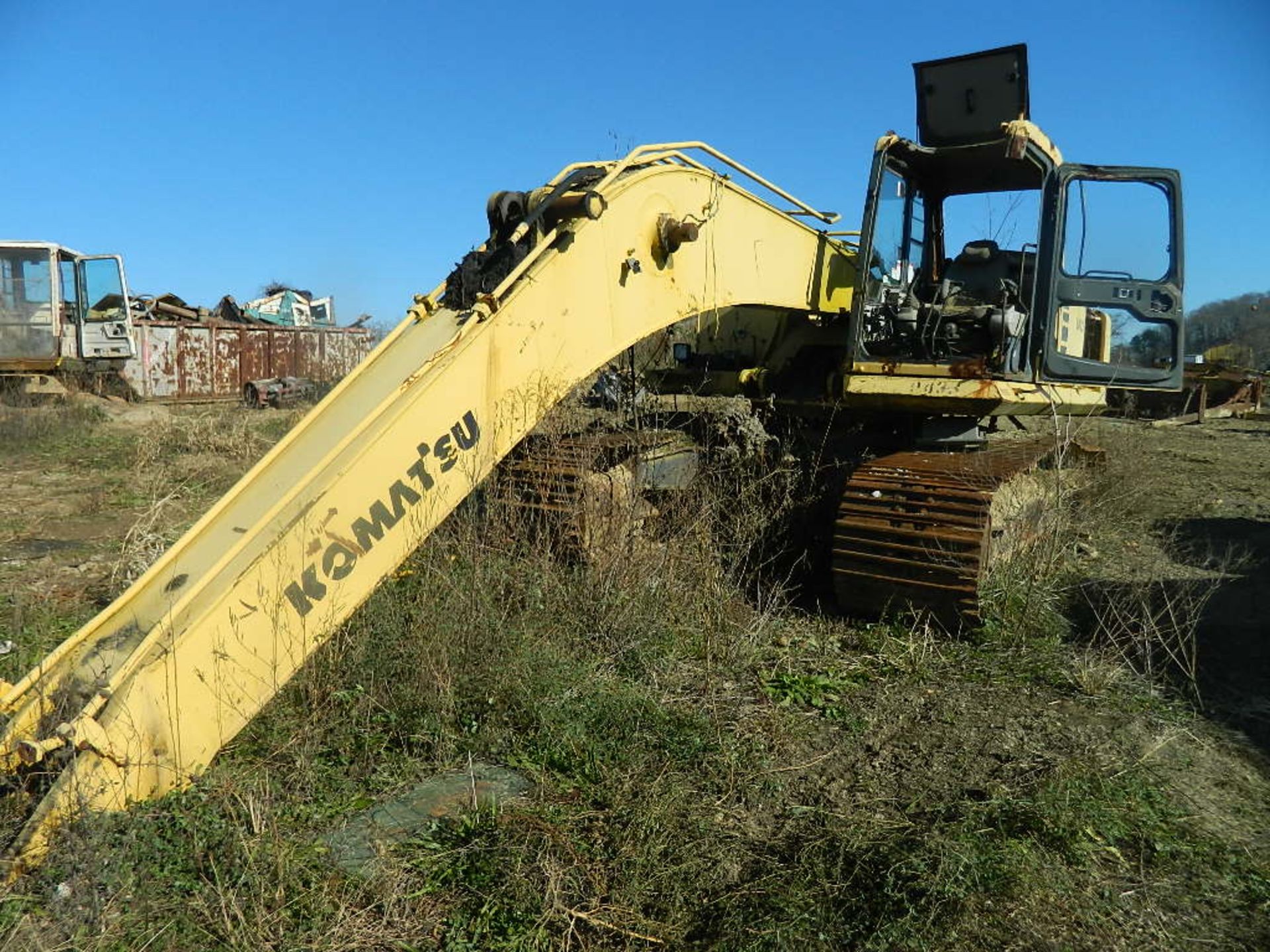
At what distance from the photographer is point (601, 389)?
18.5 ft

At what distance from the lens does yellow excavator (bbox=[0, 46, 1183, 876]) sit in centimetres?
272

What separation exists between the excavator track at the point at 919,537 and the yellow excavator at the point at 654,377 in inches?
0.6

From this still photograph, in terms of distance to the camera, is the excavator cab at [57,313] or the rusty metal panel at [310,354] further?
the rusty metal panel at [310,354]

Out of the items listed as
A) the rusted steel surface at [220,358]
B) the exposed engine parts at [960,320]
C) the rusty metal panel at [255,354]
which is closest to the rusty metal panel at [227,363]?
the rusted steel surface at [220,358]

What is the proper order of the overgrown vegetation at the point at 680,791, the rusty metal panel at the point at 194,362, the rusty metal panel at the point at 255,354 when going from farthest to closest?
the rusty metal panel at the point at 255,354 < the rusty metal panel at the point at 194,362 < the overgrown vegetation at the point at 680,791

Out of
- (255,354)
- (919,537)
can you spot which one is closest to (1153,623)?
(919,537)

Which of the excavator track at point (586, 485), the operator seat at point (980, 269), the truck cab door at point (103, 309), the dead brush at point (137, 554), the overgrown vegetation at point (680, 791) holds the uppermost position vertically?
the truck cab door at point (103, 309)

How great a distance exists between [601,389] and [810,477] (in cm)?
141

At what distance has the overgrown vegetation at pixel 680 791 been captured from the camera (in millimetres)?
2434

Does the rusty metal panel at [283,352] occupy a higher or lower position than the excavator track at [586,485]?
higher

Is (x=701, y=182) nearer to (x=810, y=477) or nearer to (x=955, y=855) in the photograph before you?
(x=810, y=477)

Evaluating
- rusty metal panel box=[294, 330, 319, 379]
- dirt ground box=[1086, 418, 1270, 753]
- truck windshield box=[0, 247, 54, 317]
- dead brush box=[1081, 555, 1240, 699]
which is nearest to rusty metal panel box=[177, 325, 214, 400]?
rusty metal panel box=[294, 330, 319, 379]

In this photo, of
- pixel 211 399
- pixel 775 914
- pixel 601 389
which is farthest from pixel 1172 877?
pixel 211 399

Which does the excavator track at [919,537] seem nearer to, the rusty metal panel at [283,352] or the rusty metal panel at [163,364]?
the rusty metal panel at [163,364]
